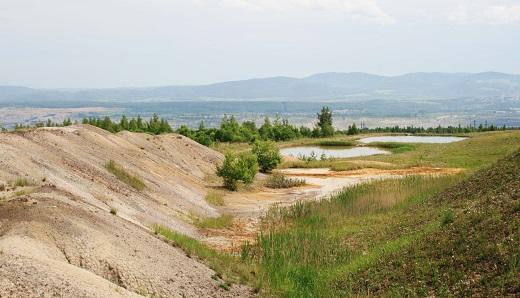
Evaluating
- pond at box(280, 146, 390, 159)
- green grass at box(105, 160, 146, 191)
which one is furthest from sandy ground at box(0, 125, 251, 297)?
pond at box(280, 146, 390, 159)

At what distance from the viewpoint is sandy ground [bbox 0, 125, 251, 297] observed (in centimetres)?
1307

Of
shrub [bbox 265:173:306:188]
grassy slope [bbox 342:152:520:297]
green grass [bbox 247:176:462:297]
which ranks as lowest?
shrub [bbox 265:173:306:188]

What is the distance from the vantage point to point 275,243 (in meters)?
22.7

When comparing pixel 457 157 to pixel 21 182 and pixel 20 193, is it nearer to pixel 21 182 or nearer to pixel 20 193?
pixel 21 182

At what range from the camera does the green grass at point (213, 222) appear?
95.1 ft

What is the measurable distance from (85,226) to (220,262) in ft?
15.5

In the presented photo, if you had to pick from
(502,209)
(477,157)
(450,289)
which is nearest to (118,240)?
(450,289)

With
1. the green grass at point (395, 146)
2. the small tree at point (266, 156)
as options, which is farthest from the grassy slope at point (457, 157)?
the green grass at point (395, 146)

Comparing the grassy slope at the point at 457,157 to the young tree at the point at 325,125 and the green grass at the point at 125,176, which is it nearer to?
the green grass at the point at 125,176

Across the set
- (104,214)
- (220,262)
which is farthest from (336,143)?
(220,262)

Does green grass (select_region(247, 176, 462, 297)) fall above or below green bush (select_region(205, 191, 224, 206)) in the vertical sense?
above

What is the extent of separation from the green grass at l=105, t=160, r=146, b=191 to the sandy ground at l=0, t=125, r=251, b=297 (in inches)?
24.2

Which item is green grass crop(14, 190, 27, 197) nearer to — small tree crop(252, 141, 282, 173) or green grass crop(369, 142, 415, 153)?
small tree crop(252, 141, 282, 173)

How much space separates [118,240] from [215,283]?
332 cm
